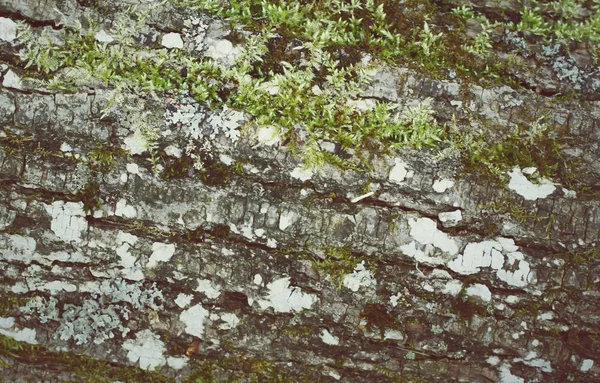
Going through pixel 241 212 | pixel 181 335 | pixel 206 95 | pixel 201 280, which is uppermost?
pixel 206 95

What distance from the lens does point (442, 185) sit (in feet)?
7.39

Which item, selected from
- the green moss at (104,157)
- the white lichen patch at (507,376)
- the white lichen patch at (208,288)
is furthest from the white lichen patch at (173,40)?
the white lichen patch at (507,376)

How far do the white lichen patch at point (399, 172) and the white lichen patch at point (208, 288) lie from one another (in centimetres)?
113

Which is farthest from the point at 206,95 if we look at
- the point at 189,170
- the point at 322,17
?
the point at 322,17

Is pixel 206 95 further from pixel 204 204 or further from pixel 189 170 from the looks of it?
pixel 204 204

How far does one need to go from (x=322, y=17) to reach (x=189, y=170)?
1096 millimetres

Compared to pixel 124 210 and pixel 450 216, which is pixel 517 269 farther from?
pixel 124 210

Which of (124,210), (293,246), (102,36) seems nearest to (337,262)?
(293,246)

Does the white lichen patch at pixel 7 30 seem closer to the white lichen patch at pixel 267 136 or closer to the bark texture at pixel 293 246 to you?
the bark texture at pixel 293 246

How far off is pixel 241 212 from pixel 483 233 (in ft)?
4.30

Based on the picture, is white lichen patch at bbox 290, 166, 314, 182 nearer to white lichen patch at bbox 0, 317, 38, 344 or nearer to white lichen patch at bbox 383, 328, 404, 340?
white lichen patch at bbox 383, 328, 404, 340

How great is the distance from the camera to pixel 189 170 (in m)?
2.24

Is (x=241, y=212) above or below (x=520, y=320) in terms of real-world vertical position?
above

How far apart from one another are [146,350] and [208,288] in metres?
0.52
